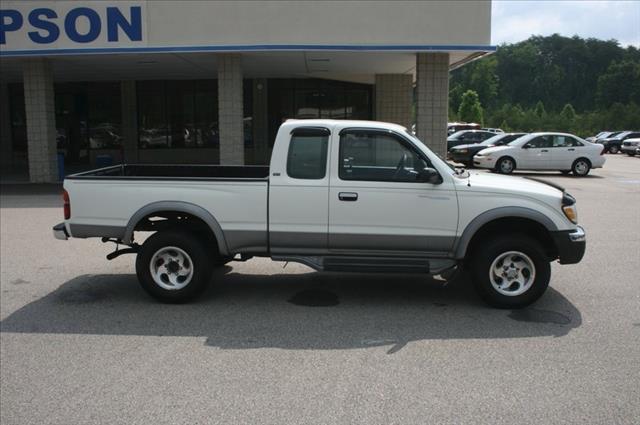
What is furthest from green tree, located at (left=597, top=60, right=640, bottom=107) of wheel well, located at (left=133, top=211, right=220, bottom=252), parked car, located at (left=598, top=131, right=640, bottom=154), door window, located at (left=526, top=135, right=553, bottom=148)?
wheel well, located at (left=133, top=211, right=220, bottom=252)

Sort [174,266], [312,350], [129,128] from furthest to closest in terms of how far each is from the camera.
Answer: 1. [129,128]
2. [174,266]
3. [312,350]

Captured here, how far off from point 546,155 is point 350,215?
18046mm

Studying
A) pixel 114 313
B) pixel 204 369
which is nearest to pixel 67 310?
pixel 114 313

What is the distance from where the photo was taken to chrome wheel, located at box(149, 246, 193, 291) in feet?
21.8

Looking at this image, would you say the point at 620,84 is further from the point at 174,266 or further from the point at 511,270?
the point at 174,266

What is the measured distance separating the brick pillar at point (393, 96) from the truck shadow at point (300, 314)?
16964 millimetres

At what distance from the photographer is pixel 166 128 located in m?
25.6

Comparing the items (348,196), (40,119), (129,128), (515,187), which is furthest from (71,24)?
(515,187)

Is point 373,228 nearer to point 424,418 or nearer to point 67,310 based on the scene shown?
point 424,418

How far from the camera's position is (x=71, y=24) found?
16.4 m

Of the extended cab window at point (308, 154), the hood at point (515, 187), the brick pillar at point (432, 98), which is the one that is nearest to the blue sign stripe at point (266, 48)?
the brick pillar at point (432, 98)

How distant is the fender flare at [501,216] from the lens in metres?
6.28

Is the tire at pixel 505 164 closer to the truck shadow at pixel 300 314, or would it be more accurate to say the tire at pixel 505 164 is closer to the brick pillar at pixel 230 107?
the brick pillar at pixel 230 107

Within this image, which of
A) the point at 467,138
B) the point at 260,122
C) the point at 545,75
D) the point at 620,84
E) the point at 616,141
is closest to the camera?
the point at 260,122
